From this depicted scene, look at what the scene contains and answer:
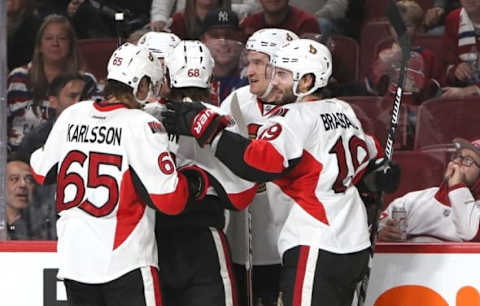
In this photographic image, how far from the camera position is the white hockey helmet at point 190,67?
353 centimetres

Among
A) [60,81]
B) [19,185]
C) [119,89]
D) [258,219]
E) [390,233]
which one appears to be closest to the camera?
[119,89]

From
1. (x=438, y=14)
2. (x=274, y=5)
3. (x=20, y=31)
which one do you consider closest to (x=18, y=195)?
(x=20, y=31)

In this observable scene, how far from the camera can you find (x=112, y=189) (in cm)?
327

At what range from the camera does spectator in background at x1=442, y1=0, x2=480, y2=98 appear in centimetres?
459

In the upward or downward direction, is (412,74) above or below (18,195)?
above

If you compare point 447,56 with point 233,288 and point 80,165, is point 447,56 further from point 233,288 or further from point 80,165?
point 80,165

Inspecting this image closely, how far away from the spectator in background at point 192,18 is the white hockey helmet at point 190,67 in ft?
3.49

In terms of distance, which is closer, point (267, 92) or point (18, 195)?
point (267, 92)

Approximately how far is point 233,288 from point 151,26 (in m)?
1.61

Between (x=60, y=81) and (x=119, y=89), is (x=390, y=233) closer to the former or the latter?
(x=119, y=89)

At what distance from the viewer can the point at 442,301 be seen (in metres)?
3.91

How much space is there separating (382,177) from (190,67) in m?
0.70

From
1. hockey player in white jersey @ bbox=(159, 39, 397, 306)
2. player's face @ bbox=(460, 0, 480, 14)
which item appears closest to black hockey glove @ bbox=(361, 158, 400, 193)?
hockey player in white jersey @ bbox=(159, 39, 397, 306)

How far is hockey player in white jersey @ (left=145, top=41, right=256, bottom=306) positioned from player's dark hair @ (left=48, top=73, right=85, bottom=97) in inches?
37.2
